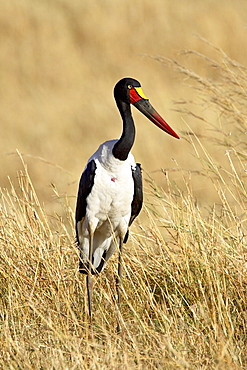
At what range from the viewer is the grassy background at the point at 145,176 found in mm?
3455

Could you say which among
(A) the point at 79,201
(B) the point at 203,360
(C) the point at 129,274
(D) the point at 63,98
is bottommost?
(B) the point at 203,360

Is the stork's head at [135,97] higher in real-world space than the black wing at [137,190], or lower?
higher

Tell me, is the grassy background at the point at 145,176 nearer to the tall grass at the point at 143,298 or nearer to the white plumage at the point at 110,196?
the tall grass at the point at 143,298

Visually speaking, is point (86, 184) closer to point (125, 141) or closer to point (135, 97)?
point (125, 141)

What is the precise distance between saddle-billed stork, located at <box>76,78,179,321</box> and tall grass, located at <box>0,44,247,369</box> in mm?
142

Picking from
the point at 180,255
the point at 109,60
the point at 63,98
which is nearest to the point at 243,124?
the point at 180,255

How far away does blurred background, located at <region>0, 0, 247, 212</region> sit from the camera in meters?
10.1

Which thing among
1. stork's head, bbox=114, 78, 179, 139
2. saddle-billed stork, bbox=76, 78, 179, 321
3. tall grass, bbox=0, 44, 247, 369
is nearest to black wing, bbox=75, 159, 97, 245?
saddle-billed stork, bbox=76, 78, 179, 321

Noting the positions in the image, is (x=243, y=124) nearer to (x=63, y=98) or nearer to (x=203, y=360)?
(x=203, y=360)

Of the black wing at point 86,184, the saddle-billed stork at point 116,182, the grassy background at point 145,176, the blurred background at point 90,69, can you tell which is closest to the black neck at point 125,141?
the saddle-billed stork at point 116,182

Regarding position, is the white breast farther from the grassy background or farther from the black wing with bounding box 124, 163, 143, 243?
the grassy background

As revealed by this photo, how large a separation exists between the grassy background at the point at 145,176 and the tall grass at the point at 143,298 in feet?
0.04

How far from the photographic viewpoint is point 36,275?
4.05 m

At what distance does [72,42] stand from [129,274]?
33.2 feet
